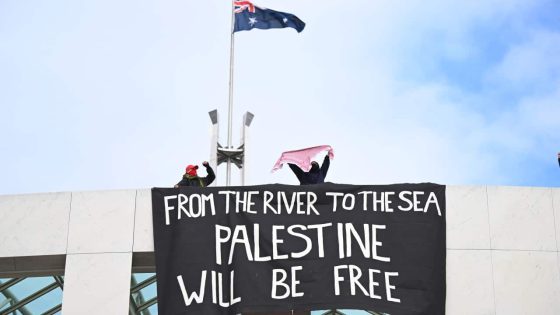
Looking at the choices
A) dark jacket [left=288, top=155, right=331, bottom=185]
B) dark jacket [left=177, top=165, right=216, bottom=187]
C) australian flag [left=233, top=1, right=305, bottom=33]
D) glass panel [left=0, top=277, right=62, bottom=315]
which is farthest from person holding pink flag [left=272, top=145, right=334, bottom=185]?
glass panel [left=0, top=277, right=62, bottom=315]

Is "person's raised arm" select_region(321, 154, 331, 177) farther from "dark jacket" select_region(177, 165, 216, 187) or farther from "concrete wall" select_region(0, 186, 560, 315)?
"concrete wall" select_region(0, 186, 560, 315)

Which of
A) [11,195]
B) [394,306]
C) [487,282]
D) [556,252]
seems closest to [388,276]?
[394,306]

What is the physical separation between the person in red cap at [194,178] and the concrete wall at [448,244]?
0.75m

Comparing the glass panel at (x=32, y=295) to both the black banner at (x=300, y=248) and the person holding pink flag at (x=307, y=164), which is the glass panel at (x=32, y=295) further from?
the person holding pink flag at (x=307, y=164)

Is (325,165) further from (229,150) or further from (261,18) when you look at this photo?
(261,18)

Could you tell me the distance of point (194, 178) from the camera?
16844mm

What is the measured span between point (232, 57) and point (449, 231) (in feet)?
24.7

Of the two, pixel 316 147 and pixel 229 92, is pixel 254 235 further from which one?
pixel 229 92

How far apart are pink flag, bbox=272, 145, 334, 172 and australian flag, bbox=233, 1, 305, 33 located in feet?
17.3

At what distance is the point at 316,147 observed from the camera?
1728cm

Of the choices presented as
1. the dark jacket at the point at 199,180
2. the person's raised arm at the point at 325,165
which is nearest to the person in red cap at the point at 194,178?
the dark jacket at the point at 199,180

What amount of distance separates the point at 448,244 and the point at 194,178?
4.52 metres

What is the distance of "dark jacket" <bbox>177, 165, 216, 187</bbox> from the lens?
660 inches

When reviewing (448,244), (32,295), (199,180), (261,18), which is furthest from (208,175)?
(261,18)
